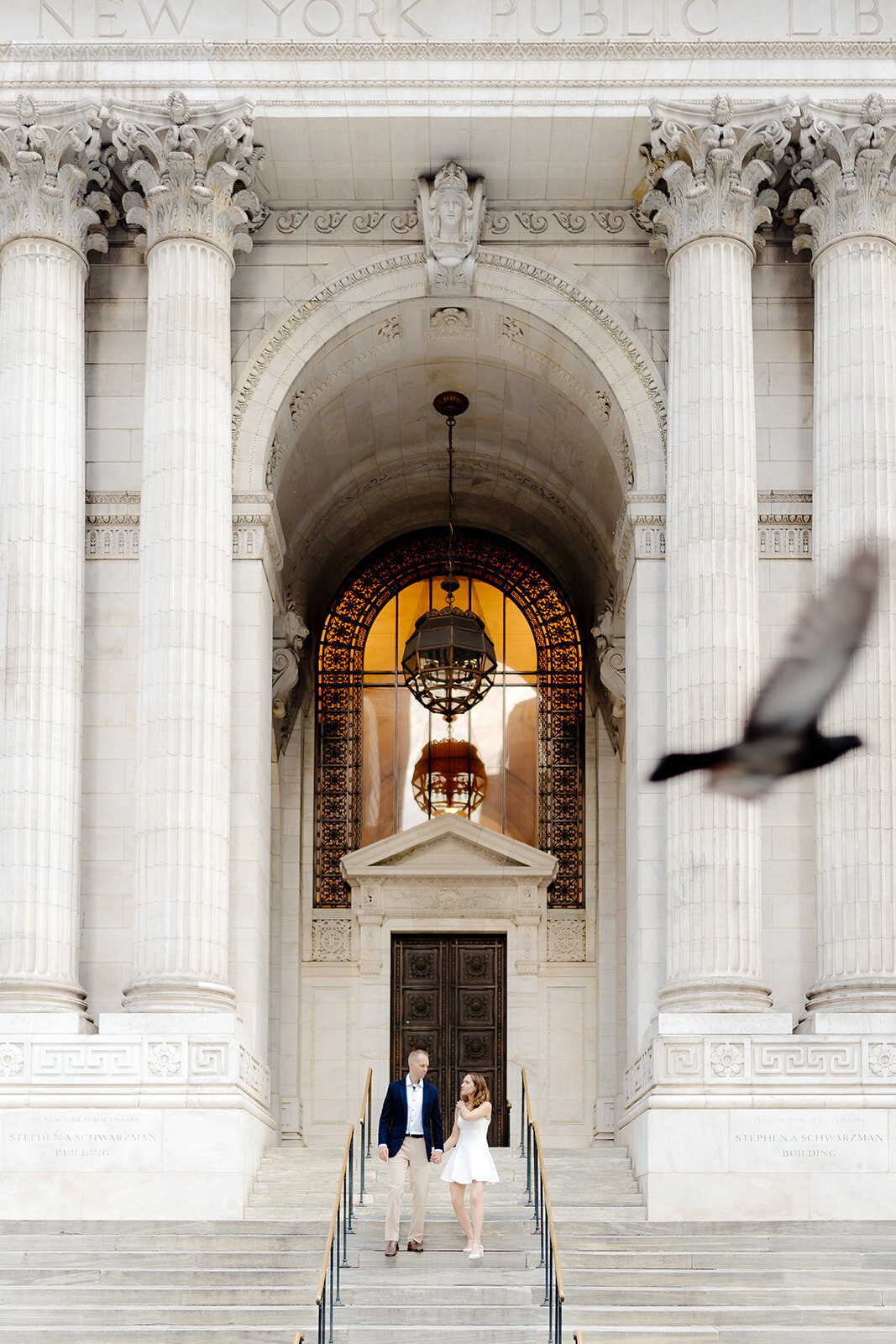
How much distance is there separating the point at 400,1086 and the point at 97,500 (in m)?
9.59

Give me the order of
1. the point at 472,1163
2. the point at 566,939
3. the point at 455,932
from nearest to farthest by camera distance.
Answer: the point at 472,1163 → the point at 455,932 → the point at 566,939

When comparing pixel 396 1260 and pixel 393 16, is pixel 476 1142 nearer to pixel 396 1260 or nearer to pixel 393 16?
pixel 396 1260

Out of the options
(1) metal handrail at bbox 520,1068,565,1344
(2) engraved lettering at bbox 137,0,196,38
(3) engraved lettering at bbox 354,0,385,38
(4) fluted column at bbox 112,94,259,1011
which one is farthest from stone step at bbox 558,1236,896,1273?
(2) engraved lettering at bbox 137,0,196,38

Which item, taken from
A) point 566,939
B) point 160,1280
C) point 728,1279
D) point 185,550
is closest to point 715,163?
point 185,550

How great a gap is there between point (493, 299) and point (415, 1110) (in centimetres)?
1182

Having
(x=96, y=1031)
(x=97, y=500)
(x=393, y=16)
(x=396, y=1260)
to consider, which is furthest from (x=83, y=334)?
(x=396, y=1260)

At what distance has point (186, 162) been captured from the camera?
25531 millimetres

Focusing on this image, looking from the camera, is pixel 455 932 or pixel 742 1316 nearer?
pixel 742 1316

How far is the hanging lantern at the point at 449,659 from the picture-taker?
30484 mm

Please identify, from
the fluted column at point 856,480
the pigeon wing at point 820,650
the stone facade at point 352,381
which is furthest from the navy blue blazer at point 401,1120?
the pigeon wing at point 820,650

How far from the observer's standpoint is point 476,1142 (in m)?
19.3

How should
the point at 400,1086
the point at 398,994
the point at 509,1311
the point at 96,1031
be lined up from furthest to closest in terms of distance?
1. the point at 398,994
2. the point at 96,1031
3. the point at 400,1086
4. the point at 509,1311

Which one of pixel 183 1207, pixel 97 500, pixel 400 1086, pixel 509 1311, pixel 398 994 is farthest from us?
pixel 398 994

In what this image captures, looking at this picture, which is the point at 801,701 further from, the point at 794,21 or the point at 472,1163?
the point at 794,21
